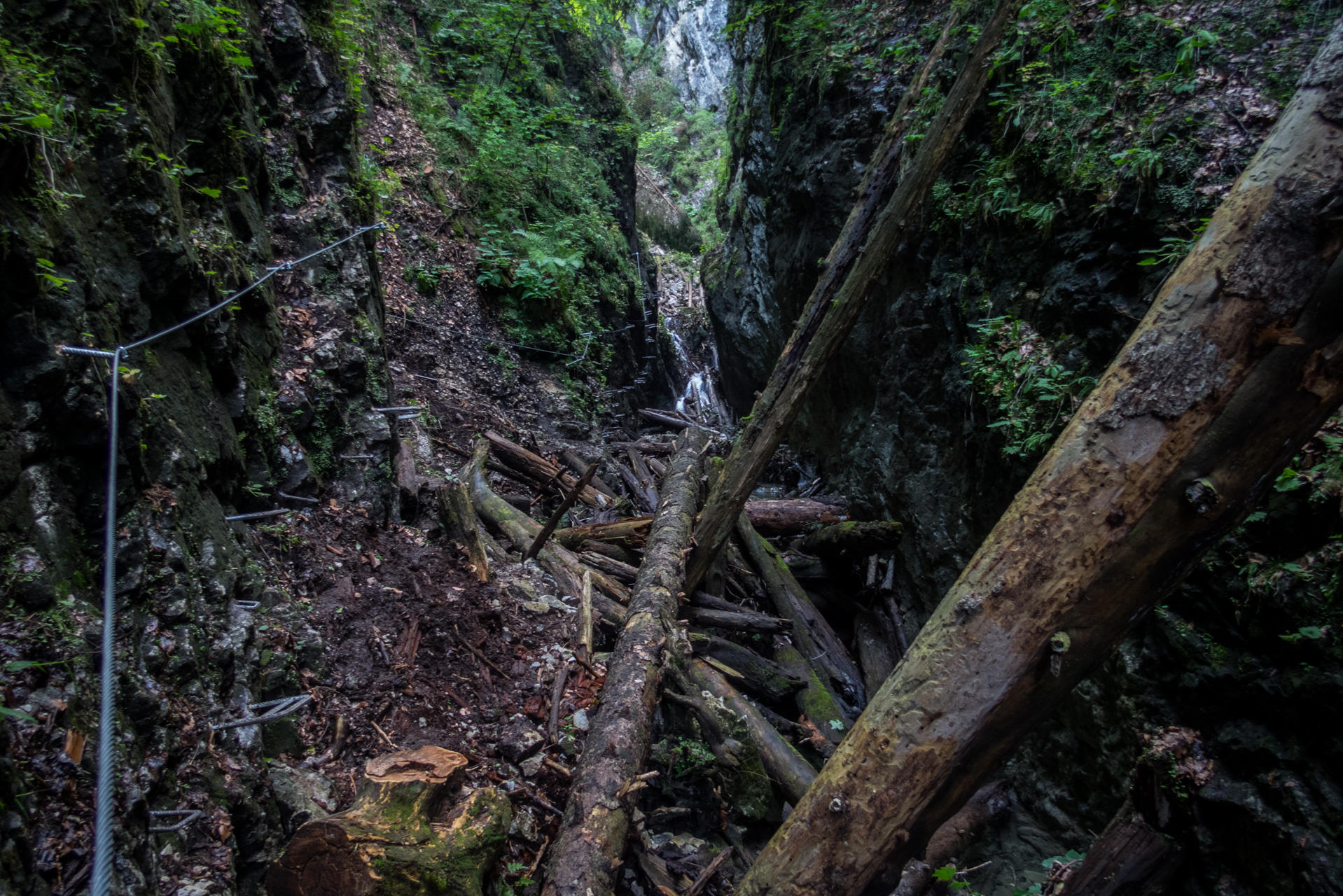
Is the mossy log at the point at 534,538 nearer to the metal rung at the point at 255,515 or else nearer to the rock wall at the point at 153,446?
the rock wall at the point at 153,446

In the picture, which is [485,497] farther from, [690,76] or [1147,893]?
[690,76]

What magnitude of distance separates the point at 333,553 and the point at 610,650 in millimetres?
2069

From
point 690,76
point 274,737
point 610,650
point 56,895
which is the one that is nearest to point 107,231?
point 274,737

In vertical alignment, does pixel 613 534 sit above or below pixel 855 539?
above

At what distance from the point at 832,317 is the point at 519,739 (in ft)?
13.5

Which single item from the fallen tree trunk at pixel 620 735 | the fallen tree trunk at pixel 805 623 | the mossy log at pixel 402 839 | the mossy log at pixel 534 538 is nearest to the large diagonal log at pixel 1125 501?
the fallen tree trunk at pixel 620 735

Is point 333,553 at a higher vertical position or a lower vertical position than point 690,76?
lower

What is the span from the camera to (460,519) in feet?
15.8

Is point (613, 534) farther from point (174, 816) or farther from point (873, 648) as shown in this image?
point (174, 816)

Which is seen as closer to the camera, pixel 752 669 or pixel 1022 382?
pixel 1022 382

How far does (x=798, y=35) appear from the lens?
8.76 metres

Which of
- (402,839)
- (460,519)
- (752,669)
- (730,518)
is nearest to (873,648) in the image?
(752,669)

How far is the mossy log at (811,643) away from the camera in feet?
15.9

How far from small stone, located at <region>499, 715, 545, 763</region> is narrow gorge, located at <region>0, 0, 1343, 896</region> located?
0.09m
